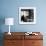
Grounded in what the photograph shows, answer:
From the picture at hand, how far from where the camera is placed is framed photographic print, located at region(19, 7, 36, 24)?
14.3ft

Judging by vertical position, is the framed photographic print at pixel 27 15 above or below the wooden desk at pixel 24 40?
above

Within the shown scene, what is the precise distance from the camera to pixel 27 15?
440cm

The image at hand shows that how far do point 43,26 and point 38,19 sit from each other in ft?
0.97

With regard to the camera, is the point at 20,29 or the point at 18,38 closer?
the point at 18,38

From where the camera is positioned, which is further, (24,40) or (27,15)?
(27,15)

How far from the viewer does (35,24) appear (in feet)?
14.5

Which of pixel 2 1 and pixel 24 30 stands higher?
pixel 2 1

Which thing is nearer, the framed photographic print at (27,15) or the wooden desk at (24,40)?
the wooden desk at (24,40)

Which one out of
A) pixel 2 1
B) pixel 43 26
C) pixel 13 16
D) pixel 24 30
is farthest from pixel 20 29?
pixel 2 1

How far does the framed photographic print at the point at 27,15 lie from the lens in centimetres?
437

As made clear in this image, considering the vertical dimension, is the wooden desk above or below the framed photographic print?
below

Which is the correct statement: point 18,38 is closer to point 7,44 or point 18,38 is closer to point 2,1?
point 7,44

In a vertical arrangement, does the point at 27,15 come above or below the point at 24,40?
above

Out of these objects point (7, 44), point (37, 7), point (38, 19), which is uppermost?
point (37, 7)
